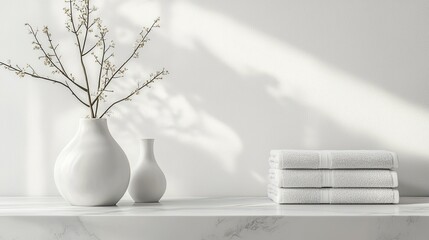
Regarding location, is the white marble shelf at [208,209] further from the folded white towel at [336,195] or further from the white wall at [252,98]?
the white wall at [252,98]

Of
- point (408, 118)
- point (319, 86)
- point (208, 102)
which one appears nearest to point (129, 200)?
point (208, 102)

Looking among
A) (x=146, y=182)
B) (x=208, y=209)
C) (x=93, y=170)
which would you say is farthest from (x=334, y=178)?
(x=93, y=170)

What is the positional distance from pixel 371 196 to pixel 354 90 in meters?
0.37

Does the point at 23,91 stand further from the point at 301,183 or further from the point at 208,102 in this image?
the point at 301,183

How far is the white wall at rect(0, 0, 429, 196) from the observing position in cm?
173

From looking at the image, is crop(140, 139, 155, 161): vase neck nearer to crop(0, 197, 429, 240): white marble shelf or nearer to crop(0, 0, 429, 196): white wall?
crop(0, 0, 429, 196): white wall

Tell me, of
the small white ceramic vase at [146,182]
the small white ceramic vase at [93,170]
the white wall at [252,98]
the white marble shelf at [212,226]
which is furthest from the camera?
the white wall at [252,98]

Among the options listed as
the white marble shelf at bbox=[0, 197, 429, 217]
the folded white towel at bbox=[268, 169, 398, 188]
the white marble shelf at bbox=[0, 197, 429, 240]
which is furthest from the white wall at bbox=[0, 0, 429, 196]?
the white marble shelf at bbox=[0, 197, 429, 240]

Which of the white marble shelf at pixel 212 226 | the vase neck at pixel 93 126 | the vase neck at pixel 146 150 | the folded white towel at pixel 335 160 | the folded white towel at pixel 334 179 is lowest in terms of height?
the white marble shelf at pixel 212 226

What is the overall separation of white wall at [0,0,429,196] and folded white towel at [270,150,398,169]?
244 millimetres

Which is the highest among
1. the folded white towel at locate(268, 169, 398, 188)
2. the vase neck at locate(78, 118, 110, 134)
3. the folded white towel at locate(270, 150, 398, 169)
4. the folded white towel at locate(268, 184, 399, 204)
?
the vase neck at locate(78, 118, 110, 134)

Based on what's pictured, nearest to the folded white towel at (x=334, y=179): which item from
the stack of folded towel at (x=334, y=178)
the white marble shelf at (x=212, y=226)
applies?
the stack of folded towel at (x=334, y=178)

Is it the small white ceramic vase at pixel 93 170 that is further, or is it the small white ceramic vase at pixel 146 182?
the small white ceramic vase at pixel 146 182

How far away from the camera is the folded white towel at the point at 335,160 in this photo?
1.47m
